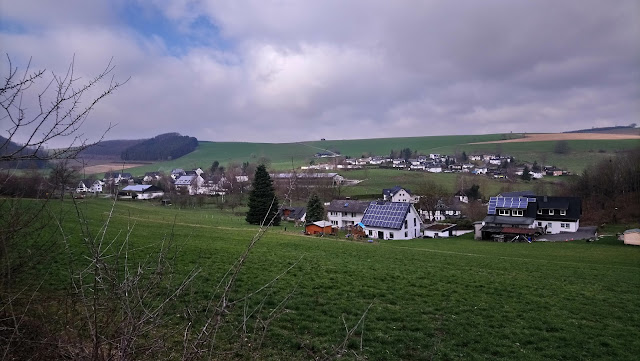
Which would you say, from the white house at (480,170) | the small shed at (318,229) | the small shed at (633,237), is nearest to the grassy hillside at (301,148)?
the white house at (480,170)

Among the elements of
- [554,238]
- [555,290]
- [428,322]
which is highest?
[428,322]

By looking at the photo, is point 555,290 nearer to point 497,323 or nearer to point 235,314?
point 497,323

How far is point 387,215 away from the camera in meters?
45.8

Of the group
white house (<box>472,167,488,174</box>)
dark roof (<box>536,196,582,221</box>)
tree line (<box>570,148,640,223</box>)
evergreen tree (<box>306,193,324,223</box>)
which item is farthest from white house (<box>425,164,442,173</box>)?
evergreen tree (<box>306,193,324,223</box>)

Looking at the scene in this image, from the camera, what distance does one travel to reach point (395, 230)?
43.9 m

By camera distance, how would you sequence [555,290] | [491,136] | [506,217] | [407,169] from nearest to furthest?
1. [555,290]
2. [506,217]
3. [407,169]
4. [491,136]

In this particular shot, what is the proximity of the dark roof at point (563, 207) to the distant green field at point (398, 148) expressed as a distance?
68915 millimetres

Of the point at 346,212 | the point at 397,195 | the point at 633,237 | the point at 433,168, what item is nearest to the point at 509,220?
the point at 633,237

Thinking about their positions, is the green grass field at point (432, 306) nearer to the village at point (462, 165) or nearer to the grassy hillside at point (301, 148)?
the village at point (462, 165)

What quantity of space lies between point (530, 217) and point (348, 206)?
25.2m

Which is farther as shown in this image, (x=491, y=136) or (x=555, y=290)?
(x=491, y=136)

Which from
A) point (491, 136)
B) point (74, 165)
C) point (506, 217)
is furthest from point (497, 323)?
point (491, 136)

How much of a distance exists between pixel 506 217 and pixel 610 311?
39299mm

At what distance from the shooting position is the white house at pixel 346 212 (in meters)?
56.0
